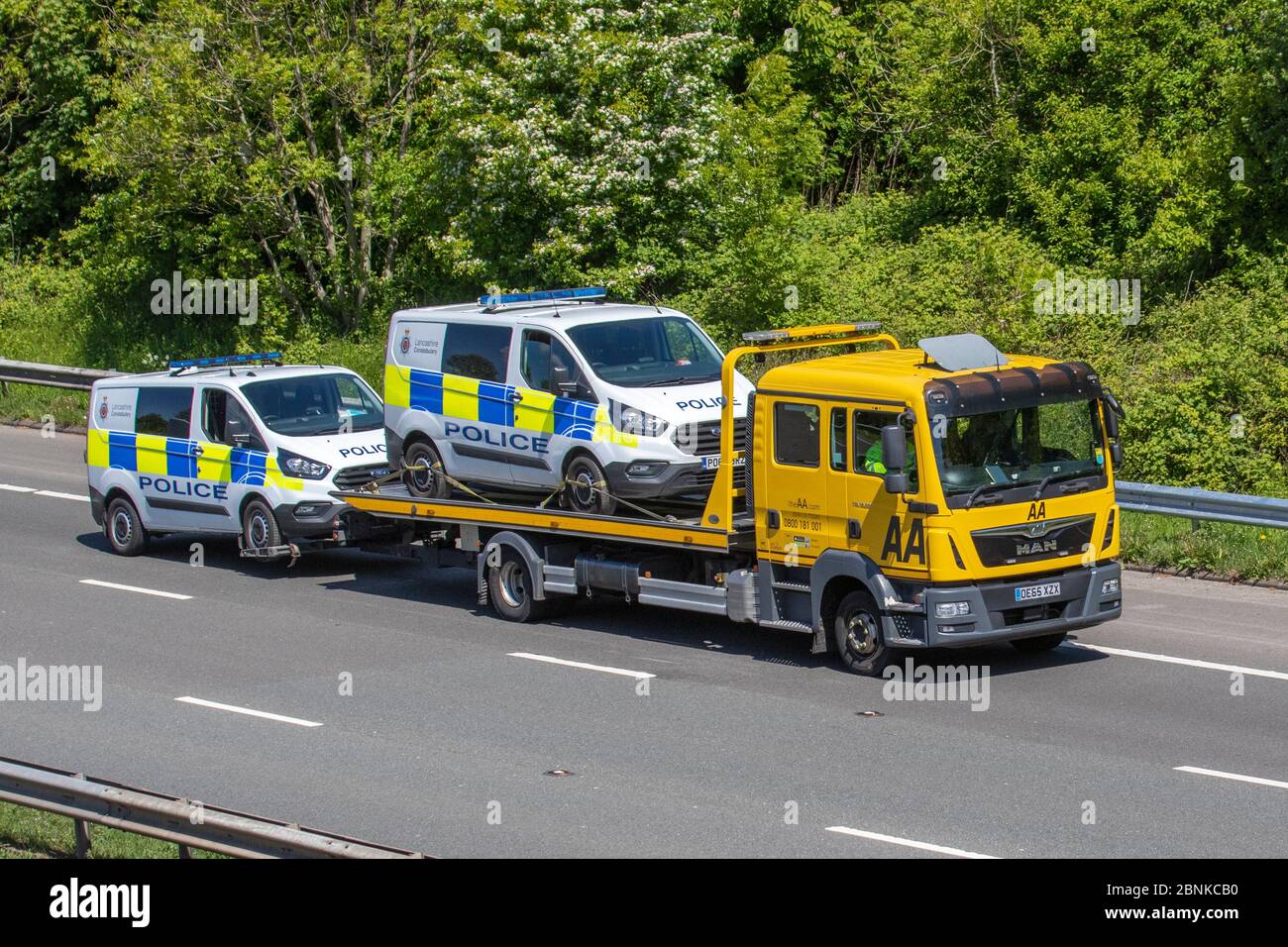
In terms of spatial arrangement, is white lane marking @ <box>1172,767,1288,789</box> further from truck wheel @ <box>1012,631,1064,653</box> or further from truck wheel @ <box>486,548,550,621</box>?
truck wheel @ <box>486,548,550,621</box>

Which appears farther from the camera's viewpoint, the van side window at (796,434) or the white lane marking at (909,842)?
the van side window at (796,434)

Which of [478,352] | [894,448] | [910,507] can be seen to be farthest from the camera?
[478,352]

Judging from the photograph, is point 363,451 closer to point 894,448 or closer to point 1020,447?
point 894,448

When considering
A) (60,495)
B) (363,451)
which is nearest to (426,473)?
(363,451)

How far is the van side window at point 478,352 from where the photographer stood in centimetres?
1602

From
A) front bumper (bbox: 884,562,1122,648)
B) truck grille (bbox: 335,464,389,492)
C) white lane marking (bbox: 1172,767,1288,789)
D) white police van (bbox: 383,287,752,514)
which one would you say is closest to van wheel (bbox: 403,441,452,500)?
white police van (bbox: 383,287,752,514)

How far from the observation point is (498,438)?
16.0m

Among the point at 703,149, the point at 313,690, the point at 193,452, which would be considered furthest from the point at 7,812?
the point at 703,149

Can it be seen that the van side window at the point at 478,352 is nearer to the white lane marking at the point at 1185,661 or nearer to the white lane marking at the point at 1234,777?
the white lane marking at the point at 1185,661

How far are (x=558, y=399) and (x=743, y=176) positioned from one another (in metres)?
11.6

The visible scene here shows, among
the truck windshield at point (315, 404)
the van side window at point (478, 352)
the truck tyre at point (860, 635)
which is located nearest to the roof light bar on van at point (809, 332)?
the truck tyre at point (860, 635)

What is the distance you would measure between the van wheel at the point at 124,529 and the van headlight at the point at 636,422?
274 inches

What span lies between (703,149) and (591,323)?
10599 mm

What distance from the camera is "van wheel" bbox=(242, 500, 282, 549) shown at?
17953 mm
